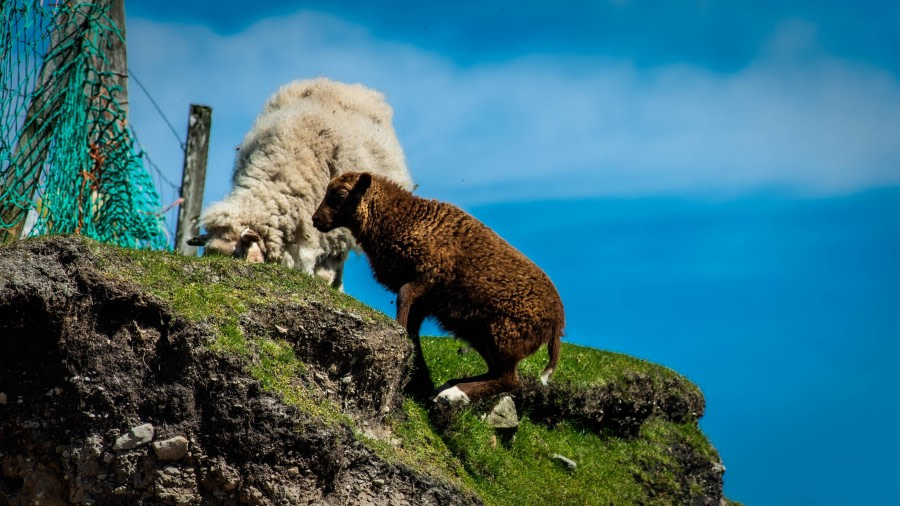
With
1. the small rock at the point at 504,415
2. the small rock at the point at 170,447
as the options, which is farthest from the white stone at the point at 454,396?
the small rock at the point at 170,447

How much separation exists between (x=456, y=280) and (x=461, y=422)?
126 cm

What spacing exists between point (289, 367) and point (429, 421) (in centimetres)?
196

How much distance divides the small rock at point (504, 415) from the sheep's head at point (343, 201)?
7.53ft

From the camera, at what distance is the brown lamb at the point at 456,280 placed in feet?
26.0

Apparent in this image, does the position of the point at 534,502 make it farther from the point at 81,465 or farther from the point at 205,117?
the point at 205,117

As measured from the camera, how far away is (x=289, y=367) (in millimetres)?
6027

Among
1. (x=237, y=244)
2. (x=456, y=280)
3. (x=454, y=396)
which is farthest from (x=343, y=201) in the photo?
(x=237, y=244)

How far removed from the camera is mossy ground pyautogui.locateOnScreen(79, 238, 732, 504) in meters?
5.96

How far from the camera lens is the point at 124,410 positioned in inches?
220

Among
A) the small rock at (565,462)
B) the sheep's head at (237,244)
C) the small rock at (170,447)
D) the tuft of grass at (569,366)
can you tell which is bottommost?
the small rock at (170,447)

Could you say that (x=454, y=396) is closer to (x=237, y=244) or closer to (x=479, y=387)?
(x=479, y=387)

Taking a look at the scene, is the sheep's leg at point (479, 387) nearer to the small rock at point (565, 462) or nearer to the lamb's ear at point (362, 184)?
the small rock at point (565, 462)

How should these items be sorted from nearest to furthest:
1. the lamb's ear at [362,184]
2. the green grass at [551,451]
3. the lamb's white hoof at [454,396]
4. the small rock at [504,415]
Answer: the green grass at [551,451] → the lamb's white hoof at [454,396] → the lamb's ear at [362,184] → the small rock at [504,415]

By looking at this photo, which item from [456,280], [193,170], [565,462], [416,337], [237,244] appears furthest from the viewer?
[193,170]
